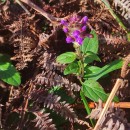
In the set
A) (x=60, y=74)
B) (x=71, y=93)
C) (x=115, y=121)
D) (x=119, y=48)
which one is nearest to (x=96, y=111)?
(x=115, y=121)

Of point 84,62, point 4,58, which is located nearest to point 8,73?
point 4,58

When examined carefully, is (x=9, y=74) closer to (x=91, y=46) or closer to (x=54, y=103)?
(x=54, y=103)

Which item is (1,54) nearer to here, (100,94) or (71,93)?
(71,93)

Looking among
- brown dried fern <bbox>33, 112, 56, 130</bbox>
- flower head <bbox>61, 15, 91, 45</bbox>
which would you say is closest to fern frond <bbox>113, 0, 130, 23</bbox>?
flower head <bbox>61, 15, 91, 45</bbox>

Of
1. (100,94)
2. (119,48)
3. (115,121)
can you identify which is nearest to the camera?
(115,121)

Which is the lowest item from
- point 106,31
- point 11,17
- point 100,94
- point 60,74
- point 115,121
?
point 115,121

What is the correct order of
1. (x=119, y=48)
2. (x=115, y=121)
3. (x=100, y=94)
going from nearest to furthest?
(x=115, y=121), (x=100, y=94), (x=119, y=48)
